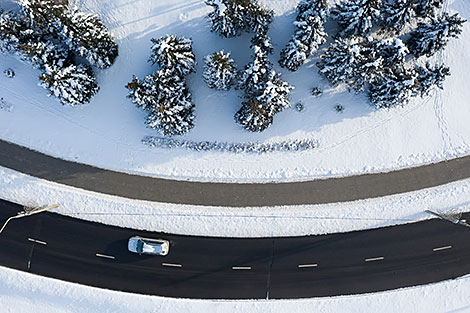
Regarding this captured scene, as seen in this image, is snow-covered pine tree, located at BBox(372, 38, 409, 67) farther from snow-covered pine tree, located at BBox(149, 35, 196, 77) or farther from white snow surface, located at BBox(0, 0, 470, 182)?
snow-covered pine tree, located at BBox(149, 35, 196, 77)

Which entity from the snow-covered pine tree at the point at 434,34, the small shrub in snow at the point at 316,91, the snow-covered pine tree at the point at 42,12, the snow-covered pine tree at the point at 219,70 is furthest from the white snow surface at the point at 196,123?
the snow-covered pine tree at the point at 434,34

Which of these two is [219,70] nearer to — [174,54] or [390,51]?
[174,54]

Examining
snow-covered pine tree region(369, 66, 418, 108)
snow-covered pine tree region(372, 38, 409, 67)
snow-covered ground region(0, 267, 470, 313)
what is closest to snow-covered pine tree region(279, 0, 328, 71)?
snow-covered pine tree region(372, 38, 409, 67)

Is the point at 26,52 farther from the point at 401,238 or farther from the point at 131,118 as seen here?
the point at 401,238

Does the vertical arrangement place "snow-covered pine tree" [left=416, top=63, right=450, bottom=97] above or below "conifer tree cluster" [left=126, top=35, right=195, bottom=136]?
above

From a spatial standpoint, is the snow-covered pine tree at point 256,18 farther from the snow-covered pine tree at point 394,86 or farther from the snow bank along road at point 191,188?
the snow bank along road at point 191,188

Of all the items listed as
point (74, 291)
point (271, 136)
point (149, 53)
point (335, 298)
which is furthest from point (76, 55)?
point (335, 298)

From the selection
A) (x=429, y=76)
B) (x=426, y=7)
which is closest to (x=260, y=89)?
(x=429, y=76)
